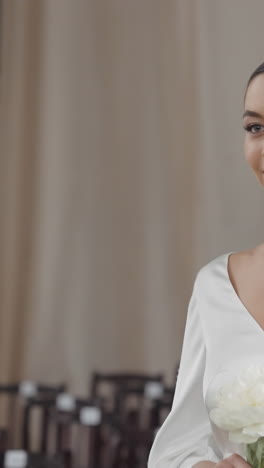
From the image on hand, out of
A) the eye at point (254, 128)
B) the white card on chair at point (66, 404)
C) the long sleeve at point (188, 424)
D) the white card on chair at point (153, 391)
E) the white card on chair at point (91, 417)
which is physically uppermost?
the eye at point (254, 128)

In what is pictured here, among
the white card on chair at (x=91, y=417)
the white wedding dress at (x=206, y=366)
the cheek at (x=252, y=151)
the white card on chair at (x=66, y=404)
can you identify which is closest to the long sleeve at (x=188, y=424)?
the white wedding dress at (x=206, y=366)

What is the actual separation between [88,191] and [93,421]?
2.84 m

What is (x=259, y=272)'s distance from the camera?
1774 millimetres

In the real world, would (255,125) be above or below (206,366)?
above

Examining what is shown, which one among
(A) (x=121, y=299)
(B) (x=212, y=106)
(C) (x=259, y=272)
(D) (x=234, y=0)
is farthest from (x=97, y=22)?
(C) (x=259, y=272)

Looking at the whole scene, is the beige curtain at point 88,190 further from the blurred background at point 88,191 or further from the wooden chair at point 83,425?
the wooden chair at point 83,425

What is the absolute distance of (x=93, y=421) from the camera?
4.95 metres

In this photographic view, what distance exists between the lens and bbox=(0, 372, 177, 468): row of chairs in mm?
4848

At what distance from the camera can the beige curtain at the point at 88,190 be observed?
7344mm

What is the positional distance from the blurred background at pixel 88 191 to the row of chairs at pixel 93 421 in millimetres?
422

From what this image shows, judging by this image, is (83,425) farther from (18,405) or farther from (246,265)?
(246,265)

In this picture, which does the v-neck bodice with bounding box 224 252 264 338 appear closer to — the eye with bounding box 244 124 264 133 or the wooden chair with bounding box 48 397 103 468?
the eye with bounding box 244 124 264 133

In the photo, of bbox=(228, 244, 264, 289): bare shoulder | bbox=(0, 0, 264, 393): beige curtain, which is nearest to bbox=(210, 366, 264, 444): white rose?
bbox=(228, 244, 264, 289): bare shoulder

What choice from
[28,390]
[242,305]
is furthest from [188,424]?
[28,390]
